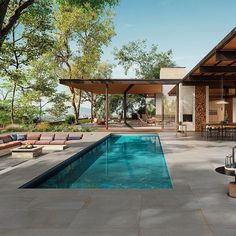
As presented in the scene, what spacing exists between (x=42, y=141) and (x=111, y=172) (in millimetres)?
5432

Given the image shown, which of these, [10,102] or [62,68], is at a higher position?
[62,68]

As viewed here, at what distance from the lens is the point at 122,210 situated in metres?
4.42

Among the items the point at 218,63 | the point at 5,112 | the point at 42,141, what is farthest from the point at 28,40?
the point at 218,63

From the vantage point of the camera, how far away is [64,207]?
15.1 feet

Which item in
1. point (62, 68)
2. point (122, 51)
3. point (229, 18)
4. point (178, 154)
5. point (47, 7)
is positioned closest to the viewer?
point (178, 154)

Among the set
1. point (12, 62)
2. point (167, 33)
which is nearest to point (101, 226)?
point (12, 62)

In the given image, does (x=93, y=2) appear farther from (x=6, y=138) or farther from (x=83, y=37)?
(x=83, y=37)

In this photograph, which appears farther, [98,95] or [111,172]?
[98,95]

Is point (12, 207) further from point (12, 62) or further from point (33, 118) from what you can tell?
point (33, 118)

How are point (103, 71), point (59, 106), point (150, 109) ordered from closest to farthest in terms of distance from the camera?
point (59, 106) < point (150, 109) < point (103, 71)

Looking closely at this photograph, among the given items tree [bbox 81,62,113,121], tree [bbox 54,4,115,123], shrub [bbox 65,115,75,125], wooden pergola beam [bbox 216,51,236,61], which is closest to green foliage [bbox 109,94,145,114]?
tree [bbox 81,62,113,121]

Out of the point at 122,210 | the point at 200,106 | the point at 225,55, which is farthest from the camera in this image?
the point at 200,106

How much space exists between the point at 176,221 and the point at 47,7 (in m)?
14.9

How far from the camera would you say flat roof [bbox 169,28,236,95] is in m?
8.92
